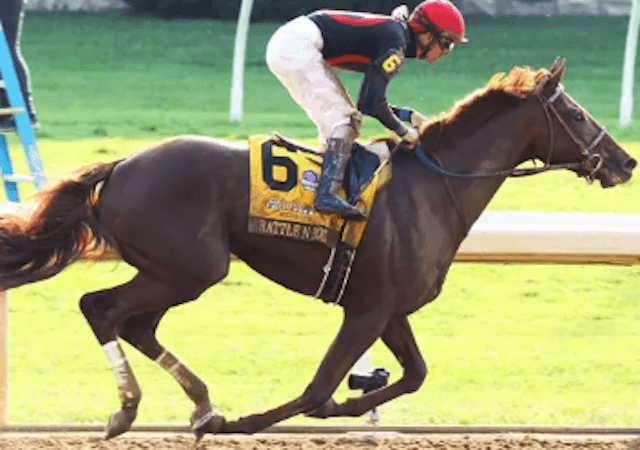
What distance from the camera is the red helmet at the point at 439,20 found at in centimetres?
609

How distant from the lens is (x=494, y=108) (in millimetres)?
6219

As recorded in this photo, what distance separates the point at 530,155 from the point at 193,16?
46.9 feet

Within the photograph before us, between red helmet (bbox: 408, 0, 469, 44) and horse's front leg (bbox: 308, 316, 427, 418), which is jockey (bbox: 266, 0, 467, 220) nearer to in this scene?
red helmet (bbox: 408, 0, 469, 44)

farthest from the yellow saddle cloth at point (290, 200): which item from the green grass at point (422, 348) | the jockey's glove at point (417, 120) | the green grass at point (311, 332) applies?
the green grass at point (311, 332)

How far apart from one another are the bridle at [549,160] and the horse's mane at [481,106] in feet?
0.25

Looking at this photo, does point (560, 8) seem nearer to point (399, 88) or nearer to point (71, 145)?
point (399, 88)

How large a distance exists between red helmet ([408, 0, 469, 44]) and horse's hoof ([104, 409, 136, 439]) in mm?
1731

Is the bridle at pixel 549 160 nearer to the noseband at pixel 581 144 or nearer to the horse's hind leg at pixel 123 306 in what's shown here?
the noseband at pixel 581 144

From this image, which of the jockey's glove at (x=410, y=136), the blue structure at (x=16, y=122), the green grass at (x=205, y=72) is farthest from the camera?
the green grass at (x=205, y=72)

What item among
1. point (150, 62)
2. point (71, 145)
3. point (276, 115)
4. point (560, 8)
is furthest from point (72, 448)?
point (560, 8)

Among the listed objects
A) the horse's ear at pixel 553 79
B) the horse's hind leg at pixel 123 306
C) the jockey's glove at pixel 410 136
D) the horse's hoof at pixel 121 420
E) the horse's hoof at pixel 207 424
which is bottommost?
the horse's hoof at pixel 207 424

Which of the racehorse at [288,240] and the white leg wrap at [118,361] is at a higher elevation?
the racehorse at [288,240]

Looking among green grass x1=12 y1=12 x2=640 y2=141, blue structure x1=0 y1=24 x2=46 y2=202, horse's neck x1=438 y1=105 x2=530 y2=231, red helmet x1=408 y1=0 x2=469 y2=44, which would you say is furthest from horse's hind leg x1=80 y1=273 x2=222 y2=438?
green grass x1=12 y1=12 x2=640 y2=141

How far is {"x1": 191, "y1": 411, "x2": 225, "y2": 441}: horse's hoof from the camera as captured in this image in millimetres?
6129
